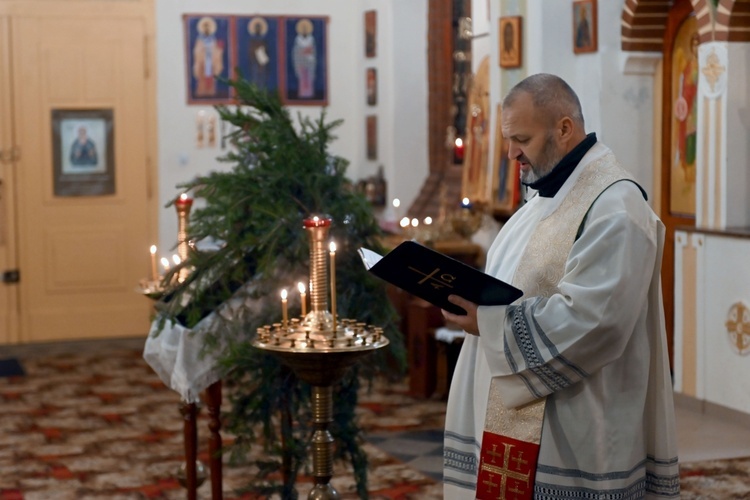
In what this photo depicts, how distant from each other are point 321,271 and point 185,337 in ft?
2.74

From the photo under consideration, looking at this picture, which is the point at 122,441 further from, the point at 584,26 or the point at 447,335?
the point at 584,26

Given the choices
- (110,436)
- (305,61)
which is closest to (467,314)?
(110,436)

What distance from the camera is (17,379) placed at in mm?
8688

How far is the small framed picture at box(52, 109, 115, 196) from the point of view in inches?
406

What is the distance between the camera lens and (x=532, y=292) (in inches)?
122

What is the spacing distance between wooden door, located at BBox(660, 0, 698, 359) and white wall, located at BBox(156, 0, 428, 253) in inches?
119

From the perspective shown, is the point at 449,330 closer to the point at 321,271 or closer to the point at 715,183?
the point at 715,183

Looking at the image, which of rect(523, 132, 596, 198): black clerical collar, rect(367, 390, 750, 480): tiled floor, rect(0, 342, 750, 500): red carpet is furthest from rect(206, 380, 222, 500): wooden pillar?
rect(523, 132, 596, 198): black clerical collar

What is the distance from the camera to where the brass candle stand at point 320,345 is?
142 inches

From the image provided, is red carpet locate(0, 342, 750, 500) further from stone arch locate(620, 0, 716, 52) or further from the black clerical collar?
stone arch locate(620, 0, 716, 52)

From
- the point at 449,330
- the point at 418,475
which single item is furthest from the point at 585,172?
the point at 449,330

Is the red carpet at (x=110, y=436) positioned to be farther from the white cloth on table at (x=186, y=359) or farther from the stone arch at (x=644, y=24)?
the stone arch at (x=644, y=24)

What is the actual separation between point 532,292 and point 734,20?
13.4ft

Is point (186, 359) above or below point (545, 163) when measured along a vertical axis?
below
